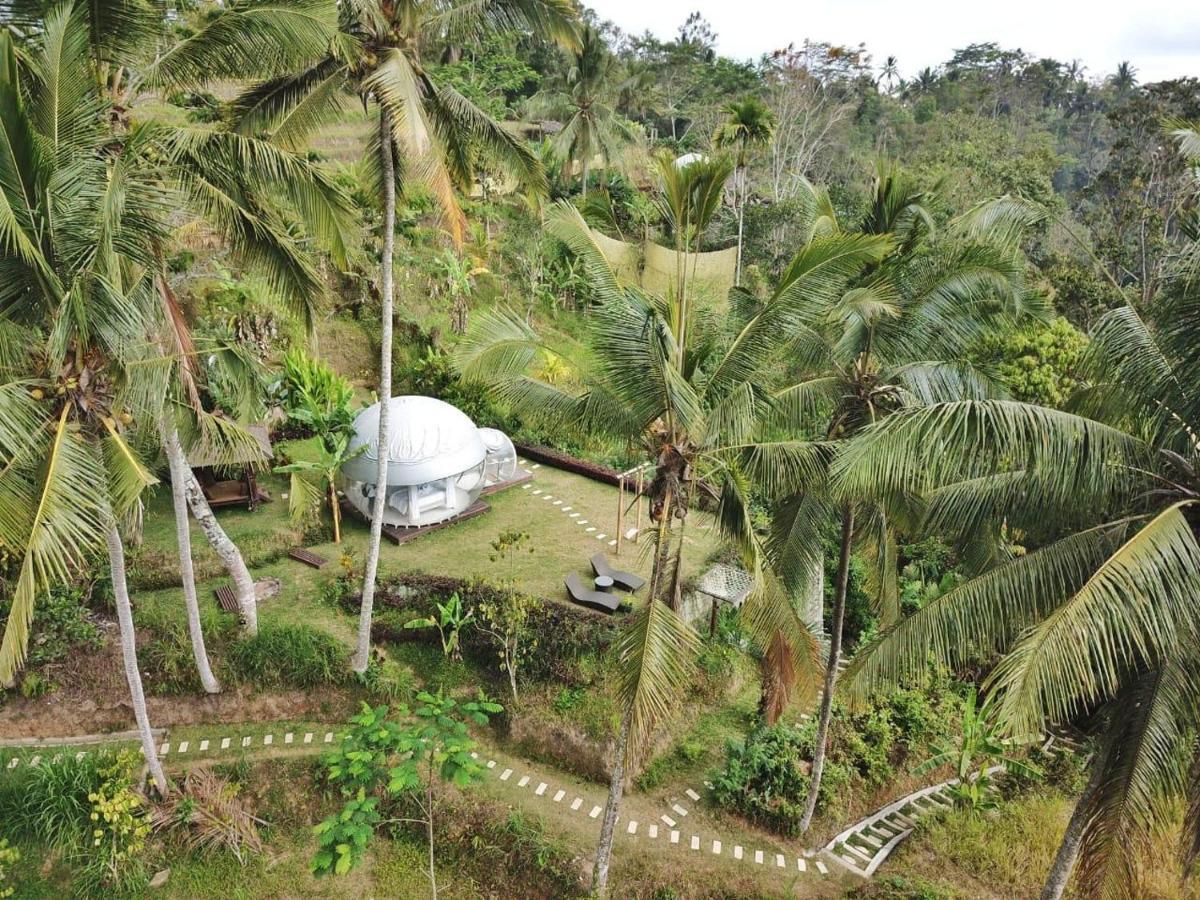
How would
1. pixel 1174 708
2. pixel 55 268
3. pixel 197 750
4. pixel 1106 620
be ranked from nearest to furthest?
pixel 1106 620 < pixel 1174 708 < pixel 55 268 < pixel 197 750

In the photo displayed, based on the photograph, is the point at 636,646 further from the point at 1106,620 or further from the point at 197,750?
the point at 197,750

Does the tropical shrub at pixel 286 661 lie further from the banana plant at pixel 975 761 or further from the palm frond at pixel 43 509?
the banana plant at pixel 975 761

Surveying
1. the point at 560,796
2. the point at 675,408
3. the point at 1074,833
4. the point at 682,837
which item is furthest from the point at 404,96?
the point at 1074,833

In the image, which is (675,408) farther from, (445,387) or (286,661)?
(445,387)

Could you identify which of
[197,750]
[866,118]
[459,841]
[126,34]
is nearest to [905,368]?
[459,841]

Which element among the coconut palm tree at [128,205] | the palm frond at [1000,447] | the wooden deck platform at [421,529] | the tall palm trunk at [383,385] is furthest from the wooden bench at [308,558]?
the palm frond at [1000,447]

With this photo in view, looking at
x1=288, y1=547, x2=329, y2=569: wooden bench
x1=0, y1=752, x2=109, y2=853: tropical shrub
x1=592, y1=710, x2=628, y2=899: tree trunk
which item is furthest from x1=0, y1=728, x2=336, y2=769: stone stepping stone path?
x1=592, y1=710, x2=628, y2=899: tree trunk
